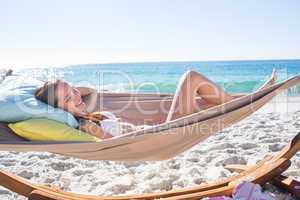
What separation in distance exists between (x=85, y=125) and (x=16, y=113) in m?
0.26

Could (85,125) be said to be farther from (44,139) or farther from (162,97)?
(162,97)

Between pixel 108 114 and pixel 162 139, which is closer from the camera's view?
pixel 162 139

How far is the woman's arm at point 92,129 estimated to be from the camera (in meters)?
1.42

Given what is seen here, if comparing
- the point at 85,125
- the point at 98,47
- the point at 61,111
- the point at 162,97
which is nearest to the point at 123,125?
the point at 85,125

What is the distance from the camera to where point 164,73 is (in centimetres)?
1197

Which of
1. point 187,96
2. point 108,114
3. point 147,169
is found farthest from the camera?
point 147,169

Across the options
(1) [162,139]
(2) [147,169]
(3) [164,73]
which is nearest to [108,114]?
(2) [147,169]

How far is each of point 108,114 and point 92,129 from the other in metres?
0.22

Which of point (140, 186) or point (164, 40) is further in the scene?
point (164, 40)

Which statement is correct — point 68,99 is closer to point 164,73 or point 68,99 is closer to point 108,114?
point 108,114

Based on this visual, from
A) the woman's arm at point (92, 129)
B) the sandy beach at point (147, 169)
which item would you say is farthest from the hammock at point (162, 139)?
the sandy beach at point (147, 169)

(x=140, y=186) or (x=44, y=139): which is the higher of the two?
(x=44, y=139)

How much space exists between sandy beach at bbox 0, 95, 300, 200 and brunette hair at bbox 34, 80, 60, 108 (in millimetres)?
422

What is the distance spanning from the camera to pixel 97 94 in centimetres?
189
